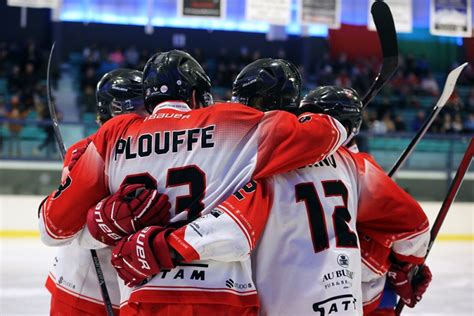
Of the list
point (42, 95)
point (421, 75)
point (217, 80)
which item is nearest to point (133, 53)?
point (217, 80)

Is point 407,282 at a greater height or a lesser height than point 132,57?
lesser

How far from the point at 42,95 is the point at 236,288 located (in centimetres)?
1008

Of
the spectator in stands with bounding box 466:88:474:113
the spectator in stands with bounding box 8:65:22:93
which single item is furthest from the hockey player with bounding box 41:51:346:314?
the spectator in stands with bounding box 466:88:474:113

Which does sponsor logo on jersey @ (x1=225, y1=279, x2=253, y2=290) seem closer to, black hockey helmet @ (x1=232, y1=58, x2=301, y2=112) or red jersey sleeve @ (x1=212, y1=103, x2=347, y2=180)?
red jersey sleeve @ (x1=212, y1=103, x2=347, y2=180)

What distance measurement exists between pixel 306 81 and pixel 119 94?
11.0 metres

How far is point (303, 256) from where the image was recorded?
1.72 m

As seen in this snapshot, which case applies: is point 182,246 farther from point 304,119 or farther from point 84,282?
point 84,282

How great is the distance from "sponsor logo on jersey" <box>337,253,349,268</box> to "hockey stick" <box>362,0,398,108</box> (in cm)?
75

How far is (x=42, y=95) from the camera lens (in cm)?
1116

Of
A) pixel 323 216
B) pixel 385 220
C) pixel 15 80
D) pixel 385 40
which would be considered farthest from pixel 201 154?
pixel 15 80

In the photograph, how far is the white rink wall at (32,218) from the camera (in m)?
5.77

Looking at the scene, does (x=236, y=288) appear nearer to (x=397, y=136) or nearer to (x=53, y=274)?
(x=53, y=274)

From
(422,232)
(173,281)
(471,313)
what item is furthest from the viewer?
(471,313)

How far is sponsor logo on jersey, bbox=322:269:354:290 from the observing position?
67.3 inches
